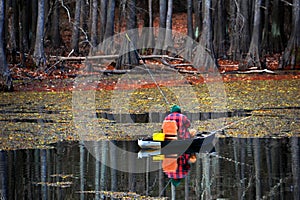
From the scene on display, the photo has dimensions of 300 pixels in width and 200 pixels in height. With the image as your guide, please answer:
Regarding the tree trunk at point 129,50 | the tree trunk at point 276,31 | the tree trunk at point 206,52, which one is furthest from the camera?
the tree trunk at point 276,31

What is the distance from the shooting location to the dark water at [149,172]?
10633mm

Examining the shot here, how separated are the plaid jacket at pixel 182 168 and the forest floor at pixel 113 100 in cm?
253

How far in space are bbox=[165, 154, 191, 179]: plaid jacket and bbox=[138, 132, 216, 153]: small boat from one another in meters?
0.41

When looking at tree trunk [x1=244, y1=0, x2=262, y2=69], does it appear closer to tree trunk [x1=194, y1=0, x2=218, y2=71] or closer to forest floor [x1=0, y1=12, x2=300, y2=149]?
forest floor [x1=0, y1=12, x2=300, y2=149]

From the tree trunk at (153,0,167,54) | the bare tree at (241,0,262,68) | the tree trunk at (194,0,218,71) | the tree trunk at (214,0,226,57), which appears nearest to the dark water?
the tree trunk at (194,0,218,71)

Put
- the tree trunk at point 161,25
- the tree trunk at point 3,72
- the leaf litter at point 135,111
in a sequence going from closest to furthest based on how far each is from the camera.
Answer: the leaf litter at point 135,111, the tree trunk at point 3,72, the tree trunk at point 161,25

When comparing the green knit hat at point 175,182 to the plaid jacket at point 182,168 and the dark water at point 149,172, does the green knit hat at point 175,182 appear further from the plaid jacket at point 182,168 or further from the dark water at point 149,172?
the plaid jacket at point 182,168

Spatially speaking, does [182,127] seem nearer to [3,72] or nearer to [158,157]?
[158,157]

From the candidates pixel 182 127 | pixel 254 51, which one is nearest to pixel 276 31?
pixel 254 51

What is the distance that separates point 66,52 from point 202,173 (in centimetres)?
2840

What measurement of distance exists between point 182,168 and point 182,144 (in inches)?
71.0

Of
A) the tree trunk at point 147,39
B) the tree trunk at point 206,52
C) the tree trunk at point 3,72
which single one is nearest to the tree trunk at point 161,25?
the tree trunk at point 147,39

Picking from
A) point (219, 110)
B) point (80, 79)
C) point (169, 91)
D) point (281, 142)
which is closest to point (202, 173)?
point (281, 142)

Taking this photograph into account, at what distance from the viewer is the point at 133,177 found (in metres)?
11.9
